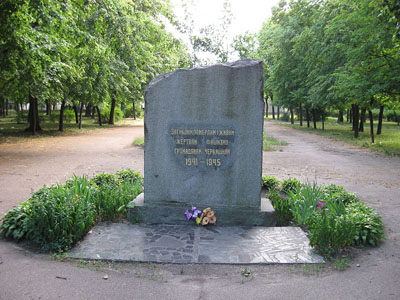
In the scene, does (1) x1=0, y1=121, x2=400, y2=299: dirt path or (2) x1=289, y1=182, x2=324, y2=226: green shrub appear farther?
(2) x1=289, y1=182, x2=324, y2=226: green shrub

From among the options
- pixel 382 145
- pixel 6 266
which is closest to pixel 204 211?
pixel 6 266

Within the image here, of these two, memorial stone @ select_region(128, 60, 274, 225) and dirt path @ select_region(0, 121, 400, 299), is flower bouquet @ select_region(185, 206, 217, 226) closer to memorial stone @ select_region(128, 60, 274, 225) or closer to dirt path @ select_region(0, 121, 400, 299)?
memorial stone @ select_region(128, 60, 274, 225)

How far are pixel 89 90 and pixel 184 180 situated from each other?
63.9 feet

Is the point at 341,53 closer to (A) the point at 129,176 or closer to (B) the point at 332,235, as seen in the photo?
(A) the point at 129,176

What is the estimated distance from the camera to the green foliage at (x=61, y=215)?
15.1 ft

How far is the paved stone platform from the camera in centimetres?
430

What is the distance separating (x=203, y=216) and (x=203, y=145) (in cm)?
114

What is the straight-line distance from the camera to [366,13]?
45.0 feet

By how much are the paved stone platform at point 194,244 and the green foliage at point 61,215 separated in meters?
0.24

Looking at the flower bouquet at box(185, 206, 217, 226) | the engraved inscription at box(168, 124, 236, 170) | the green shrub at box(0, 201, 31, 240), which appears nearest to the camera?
the green shrub at box(0, 201, 31, 240)

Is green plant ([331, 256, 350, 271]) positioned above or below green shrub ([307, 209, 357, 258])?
below

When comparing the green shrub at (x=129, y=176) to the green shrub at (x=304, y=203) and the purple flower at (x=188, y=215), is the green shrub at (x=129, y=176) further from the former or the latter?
the green shrub at (x=304, y=203)

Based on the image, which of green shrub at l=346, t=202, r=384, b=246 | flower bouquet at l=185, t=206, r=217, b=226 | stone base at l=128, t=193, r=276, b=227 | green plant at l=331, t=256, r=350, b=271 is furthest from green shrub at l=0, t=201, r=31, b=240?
green shrub at l=346, t=202, r=384, b=246

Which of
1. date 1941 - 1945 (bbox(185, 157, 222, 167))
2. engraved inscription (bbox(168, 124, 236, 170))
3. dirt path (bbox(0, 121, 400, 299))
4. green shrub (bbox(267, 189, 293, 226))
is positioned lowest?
dirt path (bbox(0, 121, 400, 299))
